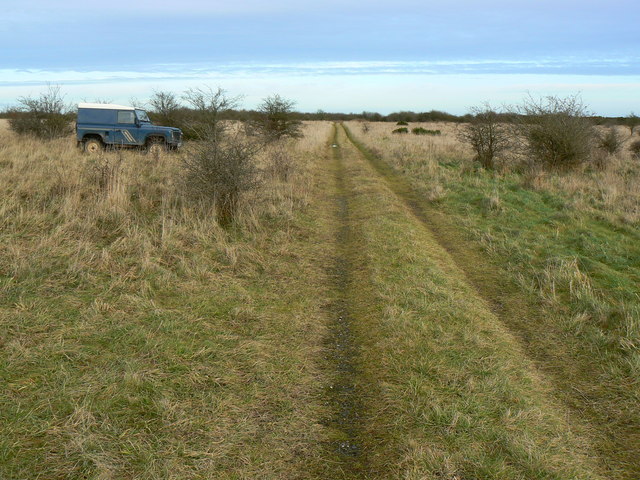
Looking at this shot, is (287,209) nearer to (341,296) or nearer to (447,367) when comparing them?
(341,296)

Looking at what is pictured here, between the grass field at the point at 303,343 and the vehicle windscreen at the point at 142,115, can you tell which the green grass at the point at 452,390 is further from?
the vehicle windscreen at the point at 142,115

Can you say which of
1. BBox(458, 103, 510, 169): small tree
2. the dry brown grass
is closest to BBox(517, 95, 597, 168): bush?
BBox(458, 103, 510, 169): small tree

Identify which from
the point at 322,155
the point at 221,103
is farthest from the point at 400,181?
the point at 322,155

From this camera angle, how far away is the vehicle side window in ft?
56.5

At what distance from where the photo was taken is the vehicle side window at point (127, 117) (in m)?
17.2

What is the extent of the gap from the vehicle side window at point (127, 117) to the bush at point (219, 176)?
9.79 metres

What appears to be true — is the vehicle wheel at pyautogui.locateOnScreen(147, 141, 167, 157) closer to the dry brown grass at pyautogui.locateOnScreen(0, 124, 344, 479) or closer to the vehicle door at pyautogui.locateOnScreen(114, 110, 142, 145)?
the vehicle door at pyautogui.locateOnScreen(114, 110, 142, 145)

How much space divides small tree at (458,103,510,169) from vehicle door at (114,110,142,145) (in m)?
13.0

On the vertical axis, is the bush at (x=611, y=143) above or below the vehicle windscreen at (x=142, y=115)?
below

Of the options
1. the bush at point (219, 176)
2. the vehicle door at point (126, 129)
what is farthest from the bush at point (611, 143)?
the vehicle door at point (126, 129)

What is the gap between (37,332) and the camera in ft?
14.5

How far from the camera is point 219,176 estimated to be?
29.0 feet

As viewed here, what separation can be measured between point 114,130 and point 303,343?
1563cm

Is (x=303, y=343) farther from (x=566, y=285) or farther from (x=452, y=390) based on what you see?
(x=566, y=285)
